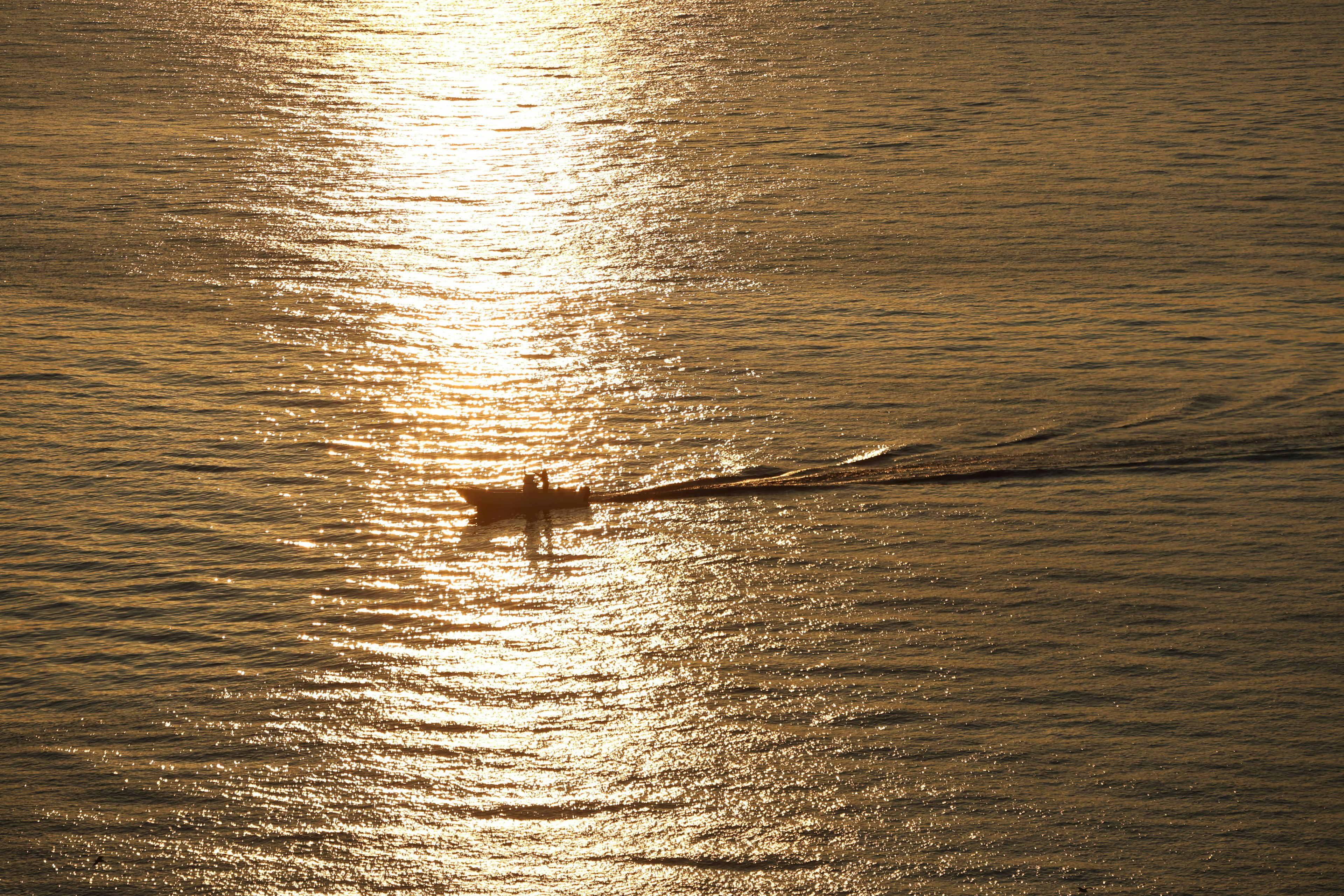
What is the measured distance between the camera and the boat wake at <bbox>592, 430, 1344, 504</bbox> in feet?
4.72

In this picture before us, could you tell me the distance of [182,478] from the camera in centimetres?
147

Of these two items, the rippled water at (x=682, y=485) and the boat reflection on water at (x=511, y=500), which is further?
the boat reflection on water at (x=511, y=500)

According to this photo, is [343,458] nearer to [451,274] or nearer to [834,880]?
[451,274]

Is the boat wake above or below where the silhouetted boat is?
below

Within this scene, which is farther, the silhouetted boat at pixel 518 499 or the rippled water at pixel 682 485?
the silhouetted boat at pixel 518 499

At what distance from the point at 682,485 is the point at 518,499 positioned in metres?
0.16

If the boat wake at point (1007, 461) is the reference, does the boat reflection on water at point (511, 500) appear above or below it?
above

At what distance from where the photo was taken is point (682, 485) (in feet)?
4.71

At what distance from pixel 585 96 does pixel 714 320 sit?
1.05 metres

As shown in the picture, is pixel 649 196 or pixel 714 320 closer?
pixel 714 320

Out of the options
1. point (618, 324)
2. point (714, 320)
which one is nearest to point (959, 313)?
point (714, 320)

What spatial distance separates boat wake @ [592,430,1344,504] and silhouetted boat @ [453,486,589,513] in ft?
0.11

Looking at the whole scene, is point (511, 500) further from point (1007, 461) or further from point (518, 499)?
point (1007, 461)

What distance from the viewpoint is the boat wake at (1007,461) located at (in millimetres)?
1439
